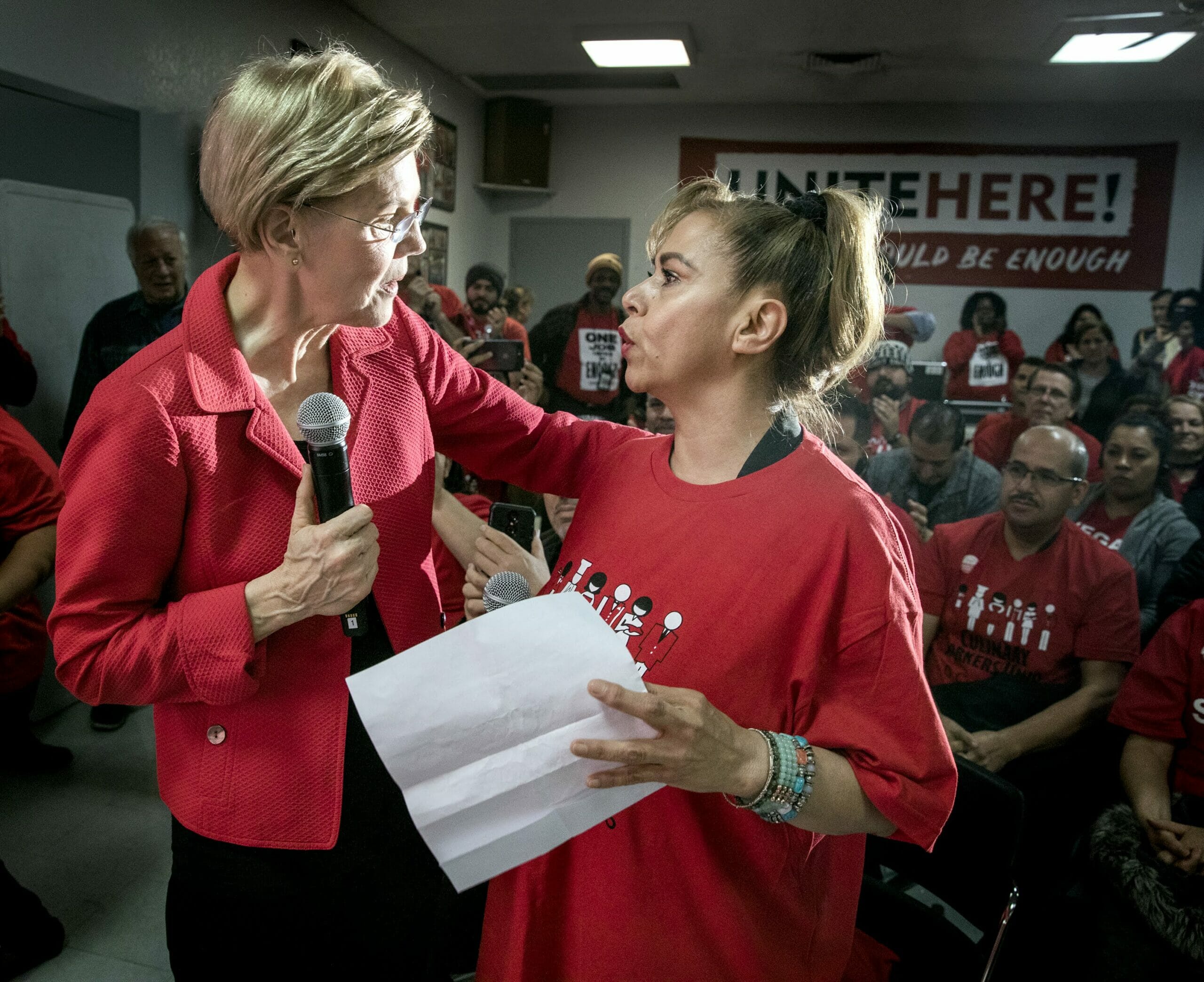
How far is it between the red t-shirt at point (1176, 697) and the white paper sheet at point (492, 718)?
6.26 ft

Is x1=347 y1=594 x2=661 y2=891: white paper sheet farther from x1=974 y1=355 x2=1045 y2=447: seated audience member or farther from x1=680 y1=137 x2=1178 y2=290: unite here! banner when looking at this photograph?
x1=680 y1=137 x2=1178 y2=290: unite here! banner

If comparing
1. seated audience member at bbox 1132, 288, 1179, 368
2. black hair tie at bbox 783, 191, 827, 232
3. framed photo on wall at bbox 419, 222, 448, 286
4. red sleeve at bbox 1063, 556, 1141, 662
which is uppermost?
framed photo on wall at bbox 419, 222, 448, 286

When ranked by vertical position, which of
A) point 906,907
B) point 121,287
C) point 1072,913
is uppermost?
point 121,287

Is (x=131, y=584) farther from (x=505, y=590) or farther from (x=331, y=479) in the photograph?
(x=505, y=590)

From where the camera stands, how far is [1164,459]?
10.0 feet

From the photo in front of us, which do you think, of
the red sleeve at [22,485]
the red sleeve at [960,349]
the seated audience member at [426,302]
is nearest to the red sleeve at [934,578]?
the seated audience member at [426,302]

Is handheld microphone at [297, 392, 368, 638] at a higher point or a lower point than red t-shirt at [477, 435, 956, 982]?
higher

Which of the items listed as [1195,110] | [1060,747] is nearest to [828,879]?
[1060,747]

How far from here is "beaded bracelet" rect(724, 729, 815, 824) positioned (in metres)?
0.85

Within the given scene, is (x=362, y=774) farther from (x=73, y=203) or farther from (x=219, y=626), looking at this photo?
(x=73, y=203)

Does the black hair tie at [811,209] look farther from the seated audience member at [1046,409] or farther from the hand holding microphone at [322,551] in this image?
the seated audience member at [1046,409]

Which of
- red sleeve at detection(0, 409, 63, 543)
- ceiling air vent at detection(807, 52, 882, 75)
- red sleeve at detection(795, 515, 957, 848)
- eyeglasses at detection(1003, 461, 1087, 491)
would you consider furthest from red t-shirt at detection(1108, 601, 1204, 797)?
ceiling air vent at detection(807, 52, 882, 75)

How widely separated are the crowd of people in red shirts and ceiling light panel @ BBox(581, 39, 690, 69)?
2.69m

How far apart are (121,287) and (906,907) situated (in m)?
3.65
